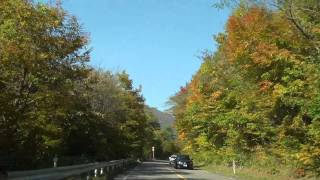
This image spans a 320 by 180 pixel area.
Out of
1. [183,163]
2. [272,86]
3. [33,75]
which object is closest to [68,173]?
[33,75]

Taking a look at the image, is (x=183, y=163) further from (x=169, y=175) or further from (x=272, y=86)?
(x=272, y=86)

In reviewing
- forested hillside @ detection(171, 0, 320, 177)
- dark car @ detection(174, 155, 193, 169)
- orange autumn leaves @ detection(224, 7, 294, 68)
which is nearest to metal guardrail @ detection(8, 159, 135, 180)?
forested hillside @ detection(171, 0, 320, 177)

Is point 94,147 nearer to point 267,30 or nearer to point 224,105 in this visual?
point 224,105

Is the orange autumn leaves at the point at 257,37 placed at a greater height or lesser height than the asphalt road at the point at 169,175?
greater

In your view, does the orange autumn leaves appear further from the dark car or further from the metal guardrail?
the dark car

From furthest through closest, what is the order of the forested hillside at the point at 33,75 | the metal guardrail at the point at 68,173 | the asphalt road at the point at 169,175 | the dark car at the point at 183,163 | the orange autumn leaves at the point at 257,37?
the dark car at the point at 183,163 < the asphalt road at the point at 169,175 < the orange autumn leaves at the point at 257,37 < the forested hillside at the point at 33,75 < the metal guardrail at the point at 68,173

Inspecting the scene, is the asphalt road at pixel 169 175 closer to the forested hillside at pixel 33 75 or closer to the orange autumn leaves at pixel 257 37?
the forested hillside at pixel 33 75

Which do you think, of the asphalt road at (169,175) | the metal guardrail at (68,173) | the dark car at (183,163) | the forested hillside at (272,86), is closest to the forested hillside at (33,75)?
the metal guardrail at (68,173)

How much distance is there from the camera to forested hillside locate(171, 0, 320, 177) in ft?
86.7

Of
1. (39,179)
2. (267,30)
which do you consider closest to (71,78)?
(267,30)

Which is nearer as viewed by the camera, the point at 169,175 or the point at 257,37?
the point at 257,37

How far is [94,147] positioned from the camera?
54000 mm

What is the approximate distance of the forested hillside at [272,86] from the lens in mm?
26422

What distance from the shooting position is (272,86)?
35.3 metres
